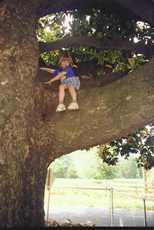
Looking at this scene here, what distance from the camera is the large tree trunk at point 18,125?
5.64m

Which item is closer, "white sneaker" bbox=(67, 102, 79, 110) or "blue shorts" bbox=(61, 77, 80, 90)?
"white sneaker" bbox=(67, 102, 79, 110)

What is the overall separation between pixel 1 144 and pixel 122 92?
2.14 meters

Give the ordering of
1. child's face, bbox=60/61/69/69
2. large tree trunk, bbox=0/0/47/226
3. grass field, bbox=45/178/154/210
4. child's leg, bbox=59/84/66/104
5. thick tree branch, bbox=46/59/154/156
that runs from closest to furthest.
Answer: large tree trunk, bbox=0/0/47/226 < thick tree branch, bbox=46/59/154/156 < child's leg, bbox=59/84/66/104 < child's face, bbox=60/61/69/69 < grass field, bbox=45/178/154/210

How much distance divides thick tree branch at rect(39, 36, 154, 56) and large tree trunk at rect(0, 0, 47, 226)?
864 millimetres

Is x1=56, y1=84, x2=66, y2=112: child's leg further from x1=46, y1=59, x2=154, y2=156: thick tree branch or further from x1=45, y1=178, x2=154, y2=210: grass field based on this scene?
x1=45, y1=178, x2=154, y2=210: grass field

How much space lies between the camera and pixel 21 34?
21.4 ft

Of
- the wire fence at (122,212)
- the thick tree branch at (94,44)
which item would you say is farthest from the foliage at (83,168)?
the thick tree branch at (94,44)

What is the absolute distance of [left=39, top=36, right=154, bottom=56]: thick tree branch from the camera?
7.54m

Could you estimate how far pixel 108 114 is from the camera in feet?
20.9

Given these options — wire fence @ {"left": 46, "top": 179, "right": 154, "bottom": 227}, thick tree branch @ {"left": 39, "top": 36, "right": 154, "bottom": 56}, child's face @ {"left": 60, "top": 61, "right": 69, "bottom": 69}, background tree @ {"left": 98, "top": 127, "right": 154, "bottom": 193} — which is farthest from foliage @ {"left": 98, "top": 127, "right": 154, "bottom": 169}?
child's face @ {"left": 60, "top": 61, "right": 69, "bottom": 69}

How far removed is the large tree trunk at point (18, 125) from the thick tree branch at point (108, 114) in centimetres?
52

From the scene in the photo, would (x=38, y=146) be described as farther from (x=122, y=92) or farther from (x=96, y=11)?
(x=96, y=11)

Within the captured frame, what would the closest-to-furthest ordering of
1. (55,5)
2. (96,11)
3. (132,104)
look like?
(132,104) → (55,5) → (96,11)

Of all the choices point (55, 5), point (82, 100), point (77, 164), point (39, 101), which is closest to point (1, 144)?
point (39, 101)
